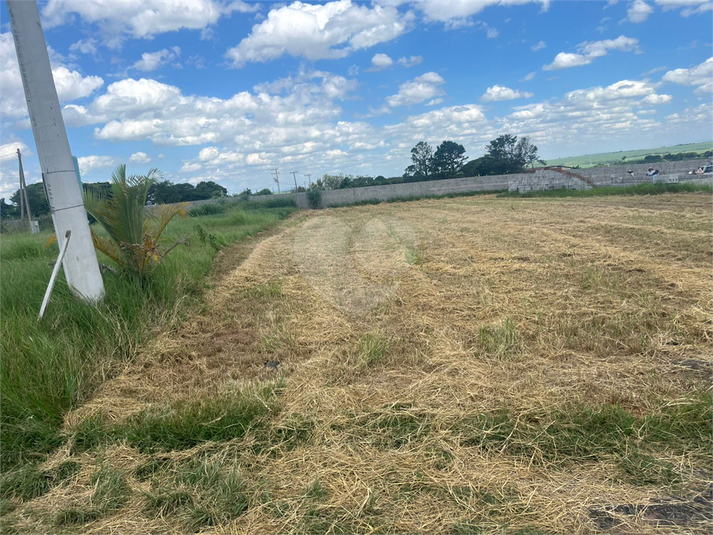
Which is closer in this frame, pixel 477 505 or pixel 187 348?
pixel 477 505

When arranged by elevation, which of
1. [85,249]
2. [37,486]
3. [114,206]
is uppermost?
[114,206]

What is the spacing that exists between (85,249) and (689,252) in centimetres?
878

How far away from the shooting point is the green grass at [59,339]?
3.09 meters

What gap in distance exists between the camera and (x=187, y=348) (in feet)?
15.2

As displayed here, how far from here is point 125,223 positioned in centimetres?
582

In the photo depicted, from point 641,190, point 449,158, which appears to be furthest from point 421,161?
point 641,190

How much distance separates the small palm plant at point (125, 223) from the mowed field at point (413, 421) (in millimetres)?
1086

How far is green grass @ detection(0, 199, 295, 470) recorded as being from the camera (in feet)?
10.1

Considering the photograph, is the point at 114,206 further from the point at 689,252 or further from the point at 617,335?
the point at 689,252

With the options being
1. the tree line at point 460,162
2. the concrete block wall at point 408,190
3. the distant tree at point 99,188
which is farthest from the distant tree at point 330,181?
the distant tree at point 99,188

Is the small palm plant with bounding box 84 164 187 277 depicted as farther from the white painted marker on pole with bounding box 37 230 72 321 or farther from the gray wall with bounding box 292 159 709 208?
the gray wall with bounding box 292 159 709 208

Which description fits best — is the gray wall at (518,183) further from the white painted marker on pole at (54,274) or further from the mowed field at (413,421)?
the white painted marker on pole at (54,274)

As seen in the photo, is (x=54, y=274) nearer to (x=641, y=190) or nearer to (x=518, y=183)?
(x=641, y=190)

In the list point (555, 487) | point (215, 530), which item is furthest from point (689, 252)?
point (215, 530)
